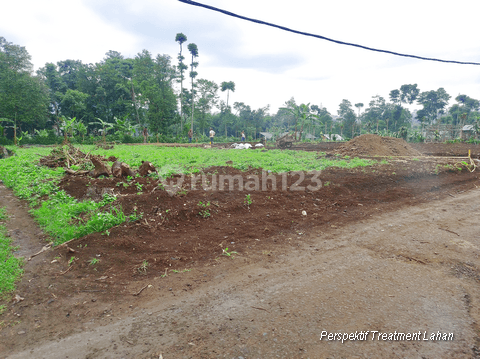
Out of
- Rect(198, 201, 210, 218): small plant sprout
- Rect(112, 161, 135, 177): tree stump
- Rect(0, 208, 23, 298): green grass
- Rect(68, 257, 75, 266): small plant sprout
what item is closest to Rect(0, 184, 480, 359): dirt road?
Rect(0, 208, 23, 298): green grass

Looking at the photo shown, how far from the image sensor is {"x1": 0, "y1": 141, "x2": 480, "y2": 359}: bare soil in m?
2.24

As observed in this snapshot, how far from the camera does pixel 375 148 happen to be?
16406 millimetres

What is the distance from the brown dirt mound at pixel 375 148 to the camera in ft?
52.7

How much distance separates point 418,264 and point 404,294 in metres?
0.96

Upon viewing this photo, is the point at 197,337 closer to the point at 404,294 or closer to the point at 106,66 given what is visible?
the point at 404,294

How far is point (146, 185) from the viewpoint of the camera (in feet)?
21.5

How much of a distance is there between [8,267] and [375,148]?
17.8 metres

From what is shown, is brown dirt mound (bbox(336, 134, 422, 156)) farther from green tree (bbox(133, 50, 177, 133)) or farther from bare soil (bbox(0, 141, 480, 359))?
green tree (bbox(133, 50, 177, 133))

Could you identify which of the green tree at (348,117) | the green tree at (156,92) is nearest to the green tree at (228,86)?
the green tree at (156,92)

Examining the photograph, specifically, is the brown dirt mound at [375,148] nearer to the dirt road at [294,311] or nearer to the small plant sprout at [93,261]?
the dirt road at [294,311]

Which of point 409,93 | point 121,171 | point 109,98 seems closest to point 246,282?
point 121,171

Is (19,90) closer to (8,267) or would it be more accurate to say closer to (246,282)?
(8,267)

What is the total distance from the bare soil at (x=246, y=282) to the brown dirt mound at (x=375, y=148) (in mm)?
10514

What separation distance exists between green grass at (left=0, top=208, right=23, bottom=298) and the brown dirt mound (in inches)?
619
